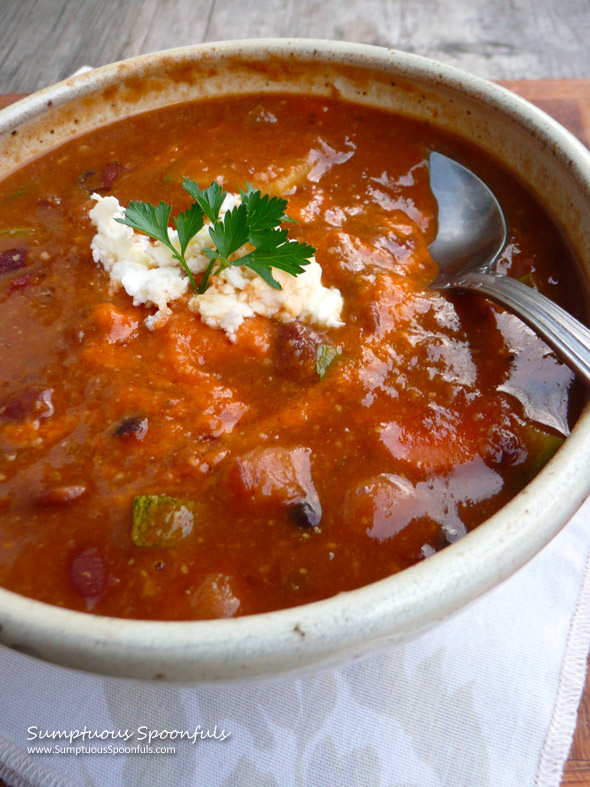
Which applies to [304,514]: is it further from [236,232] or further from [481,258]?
[481,258]

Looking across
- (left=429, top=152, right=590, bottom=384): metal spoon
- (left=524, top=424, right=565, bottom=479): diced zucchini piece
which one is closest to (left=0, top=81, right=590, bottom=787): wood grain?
(left=429, top=152, right=590, bottom=384): metal spoon

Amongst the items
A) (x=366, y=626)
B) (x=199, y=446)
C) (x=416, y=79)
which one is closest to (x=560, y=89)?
(x=416, y=79)

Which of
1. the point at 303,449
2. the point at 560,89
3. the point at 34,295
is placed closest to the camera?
the point at 303,449

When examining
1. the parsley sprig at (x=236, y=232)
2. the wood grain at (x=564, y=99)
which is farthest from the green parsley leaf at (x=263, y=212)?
the wood grain at (x=564, y=99)

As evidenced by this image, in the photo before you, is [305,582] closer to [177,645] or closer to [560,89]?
[177,645]

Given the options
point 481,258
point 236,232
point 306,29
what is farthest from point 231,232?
point 306,29

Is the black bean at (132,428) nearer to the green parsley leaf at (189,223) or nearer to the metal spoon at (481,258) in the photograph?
the green parsley leaf at (189,223)
